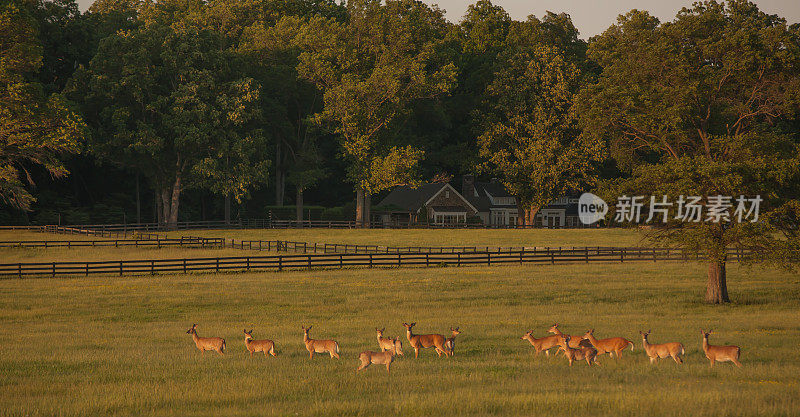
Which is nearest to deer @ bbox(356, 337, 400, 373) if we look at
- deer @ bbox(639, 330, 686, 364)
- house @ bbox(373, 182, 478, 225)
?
deer @ bbox(639, 330, 686, 364)

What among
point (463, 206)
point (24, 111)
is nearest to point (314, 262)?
point (24, 111)

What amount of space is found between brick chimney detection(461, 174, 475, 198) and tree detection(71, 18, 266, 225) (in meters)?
29.6

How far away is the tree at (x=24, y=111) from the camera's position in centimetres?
5862

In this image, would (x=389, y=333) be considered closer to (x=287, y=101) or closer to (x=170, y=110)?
(x=170, y=110)

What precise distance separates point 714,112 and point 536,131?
2084 inches

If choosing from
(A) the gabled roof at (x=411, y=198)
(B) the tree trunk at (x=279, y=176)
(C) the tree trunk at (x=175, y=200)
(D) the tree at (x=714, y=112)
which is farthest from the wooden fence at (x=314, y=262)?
(B) the tree trunk at (x=279, y=176)

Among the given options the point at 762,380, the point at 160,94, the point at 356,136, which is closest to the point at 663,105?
the point at 762,380

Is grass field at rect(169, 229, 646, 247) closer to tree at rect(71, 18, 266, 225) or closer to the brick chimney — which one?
tree at rect(71, 18, 266, 225)

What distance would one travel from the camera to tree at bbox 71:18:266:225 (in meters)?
78.4

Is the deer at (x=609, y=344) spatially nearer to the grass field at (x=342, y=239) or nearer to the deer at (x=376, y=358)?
the deer at (x=376, y=358)

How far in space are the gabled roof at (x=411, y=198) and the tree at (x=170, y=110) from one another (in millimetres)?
19556

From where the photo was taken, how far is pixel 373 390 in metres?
14.6

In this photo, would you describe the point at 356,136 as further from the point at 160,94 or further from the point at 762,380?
the point at 762,380

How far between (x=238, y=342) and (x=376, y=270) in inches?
989
